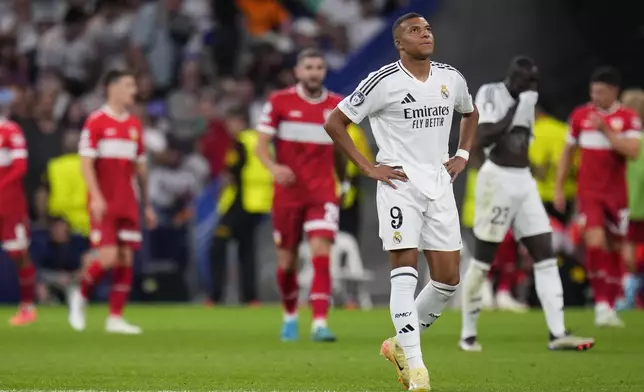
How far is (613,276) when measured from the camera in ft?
53.9

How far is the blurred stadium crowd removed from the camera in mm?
20938

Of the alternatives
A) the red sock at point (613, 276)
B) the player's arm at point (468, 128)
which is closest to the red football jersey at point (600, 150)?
the red sock at point (613, 276)

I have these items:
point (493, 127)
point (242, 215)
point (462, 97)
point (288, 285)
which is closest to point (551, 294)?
point (493, 127)

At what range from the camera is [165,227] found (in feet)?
70.1

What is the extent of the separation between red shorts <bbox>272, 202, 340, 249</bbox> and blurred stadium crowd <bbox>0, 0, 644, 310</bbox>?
6696mm

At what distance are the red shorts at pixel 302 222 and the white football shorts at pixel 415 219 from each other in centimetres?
408

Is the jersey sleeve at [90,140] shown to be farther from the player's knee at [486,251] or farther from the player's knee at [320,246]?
the player's knee at [486,251]

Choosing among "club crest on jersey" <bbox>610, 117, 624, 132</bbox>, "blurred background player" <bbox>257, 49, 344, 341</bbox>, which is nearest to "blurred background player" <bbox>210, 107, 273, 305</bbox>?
"club crest on jersey" <bbox>610, 117, 624, 132</bbox>

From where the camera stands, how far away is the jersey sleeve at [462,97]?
9547mm

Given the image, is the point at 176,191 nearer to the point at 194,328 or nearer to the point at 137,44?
the point at 137,44

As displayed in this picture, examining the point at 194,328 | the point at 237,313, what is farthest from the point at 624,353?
the point at 237,313

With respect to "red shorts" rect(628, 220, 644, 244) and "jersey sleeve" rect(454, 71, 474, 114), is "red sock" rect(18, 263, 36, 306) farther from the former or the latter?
"jersey sleeve" rect(454, 71, 474, 114)

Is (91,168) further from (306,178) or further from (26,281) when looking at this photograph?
(26,281)

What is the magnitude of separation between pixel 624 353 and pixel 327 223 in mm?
3083
